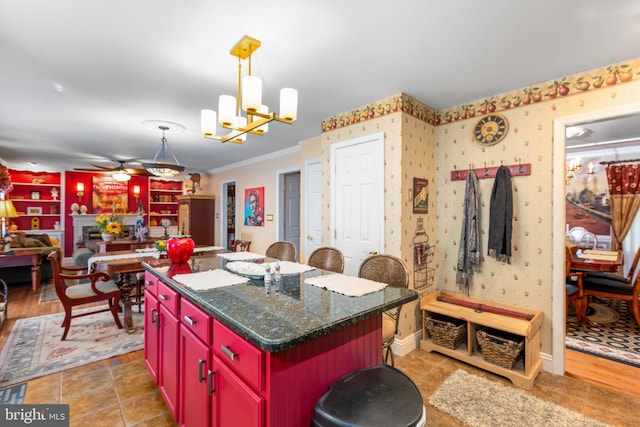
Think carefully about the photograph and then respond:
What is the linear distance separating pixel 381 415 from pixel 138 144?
5.34m

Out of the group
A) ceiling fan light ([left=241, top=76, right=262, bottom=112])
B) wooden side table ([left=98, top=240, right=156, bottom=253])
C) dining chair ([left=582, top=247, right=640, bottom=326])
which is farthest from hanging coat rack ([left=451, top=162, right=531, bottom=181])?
wooden side table ([left=98, top=240, right=156, bottom=253])

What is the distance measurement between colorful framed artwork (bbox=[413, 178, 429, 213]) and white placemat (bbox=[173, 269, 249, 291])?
1941 millimetres

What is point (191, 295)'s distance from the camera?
4.73 ft

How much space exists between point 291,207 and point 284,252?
2782mm

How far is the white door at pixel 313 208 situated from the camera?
4.27m

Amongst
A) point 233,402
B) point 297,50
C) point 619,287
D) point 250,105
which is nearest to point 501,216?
point 619,287

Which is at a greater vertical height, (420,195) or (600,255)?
(420,195)

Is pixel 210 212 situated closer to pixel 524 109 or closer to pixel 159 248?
pixel 159 248

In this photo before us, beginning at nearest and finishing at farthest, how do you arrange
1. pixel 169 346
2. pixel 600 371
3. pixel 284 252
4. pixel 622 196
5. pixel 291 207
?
pixel 169 346, pixel 600 371, pixel 284 252, pixel 622 196, pixel 291 207

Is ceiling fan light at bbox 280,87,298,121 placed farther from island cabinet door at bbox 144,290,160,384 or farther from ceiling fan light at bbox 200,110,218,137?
island cabinet door at bbox 144,290,160,384

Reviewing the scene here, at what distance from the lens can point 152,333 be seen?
6.98 feet

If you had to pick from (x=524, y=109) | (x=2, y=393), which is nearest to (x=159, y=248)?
(x=2, y=393)

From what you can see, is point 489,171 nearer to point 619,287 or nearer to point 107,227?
point 619,287

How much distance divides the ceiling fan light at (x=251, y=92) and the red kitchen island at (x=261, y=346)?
104cm
